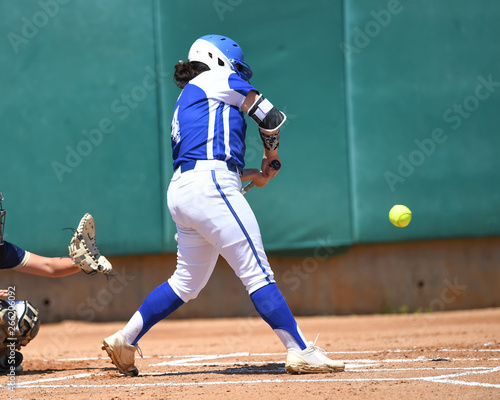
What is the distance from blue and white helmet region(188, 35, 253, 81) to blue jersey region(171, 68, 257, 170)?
0.43ft

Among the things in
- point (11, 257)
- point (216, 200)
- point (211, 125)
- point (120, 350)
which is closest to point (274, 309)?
point (216, 200)

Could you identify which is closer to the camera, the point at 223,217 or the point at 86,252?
the point at 223,217

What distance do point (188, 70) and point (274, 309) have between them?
5.42ft

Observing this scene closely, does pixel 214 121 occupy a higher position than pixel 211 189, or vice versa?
pixel 214 121

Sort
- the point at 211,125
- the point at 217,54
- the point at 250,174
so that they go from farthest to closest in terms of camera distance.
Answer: the point at 250,174
the point at 217,54
the point at 211,125

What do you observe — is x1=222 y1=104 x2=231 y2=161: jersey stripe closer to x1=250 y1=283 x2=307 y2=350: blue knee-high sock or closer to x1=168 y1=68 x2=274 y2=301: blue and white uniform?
x1=168 y1=68 x2=274 y2=301: blue and white uniform

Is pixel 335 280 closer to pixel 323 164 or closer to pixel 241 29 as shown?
pixel 323 164

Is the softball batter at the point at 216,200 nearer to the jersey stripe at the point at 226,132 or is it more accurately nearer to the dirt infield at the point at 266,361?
the jersey stripe at the point at 226,132

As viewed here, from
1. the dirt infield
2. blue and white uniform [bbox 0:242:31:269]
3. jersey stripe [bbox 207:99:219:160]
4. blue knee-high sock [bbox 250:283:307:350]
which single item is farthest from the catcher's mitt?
blue knee-high sock [bbox 250:283:307:350]

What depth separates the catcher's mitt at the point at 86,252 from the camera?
478 cm

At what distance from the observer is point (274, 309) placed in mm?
4098

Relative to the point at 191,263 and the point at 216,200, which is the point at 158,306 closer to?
the point at 191,263

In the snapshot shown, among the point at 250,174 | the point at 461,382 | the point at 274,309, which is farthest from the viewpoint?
the point at 250,174

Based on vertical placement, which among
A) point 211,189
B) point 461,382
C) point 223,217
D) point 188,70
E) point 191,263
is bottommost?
point 461,382
